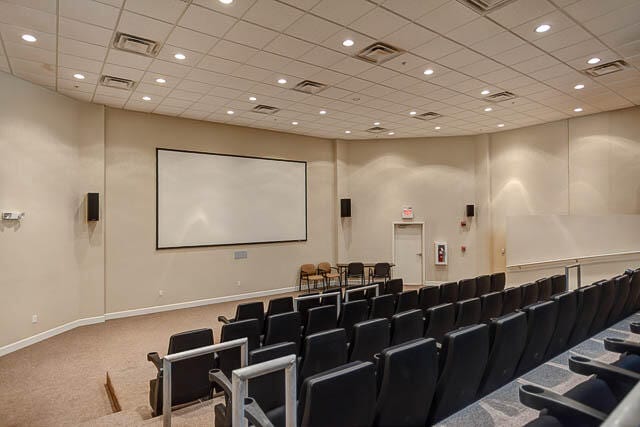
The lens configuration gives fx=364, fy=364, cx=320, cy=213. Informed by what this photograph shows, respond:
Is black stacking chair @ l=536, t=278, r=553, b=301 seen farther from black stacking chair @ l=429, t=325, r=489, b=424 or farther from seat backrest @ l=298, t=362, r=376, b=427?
seat backrest @ l=298, t=362, r=376, b=427

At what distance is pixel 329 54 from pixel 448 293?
13.5ft

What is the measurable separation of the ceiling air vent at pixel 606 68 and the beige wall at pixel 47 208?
29.7 ft

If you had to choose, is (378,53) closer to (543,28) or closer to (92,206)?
(543,28)

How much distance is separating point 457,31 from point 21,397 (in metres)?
6.90

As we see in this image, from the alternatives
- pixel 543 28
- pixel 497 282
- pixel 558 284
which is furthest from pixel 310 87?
pixel 558 284

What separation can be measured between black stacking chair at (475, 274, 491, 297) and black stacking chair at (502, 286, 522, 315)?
127cm

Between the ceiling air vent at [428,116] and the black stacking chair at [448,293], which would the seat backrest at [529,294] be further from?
the ceiling air vent at [428,116]

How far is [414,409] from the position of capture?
7.09ft

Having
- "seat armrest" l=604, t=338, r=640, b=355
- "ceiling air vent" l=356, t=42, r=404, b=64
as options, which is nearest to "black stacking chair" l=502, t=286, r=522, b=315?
"seat armrest" l=604, t=338, r=640, b=355

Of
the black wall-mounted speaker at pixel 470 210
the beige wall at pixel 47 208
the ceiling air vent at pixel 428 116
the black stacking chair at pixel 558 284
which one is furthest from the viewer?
the black wall-mounted speaker at pixel 470 210

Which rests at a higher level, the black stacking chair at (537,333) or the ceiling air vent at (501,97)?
the ceiling air vent at (501,97)

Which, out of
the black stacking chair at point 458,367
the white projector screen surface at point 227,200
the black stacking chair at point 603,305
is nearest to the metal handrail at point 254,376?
the black stacking chair at point 458,367

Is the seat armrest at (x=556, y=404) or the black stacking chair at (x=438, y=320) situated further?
the black stacking chair at (x=438, y=320)

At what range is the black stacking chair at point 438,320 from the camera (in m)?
4.07
